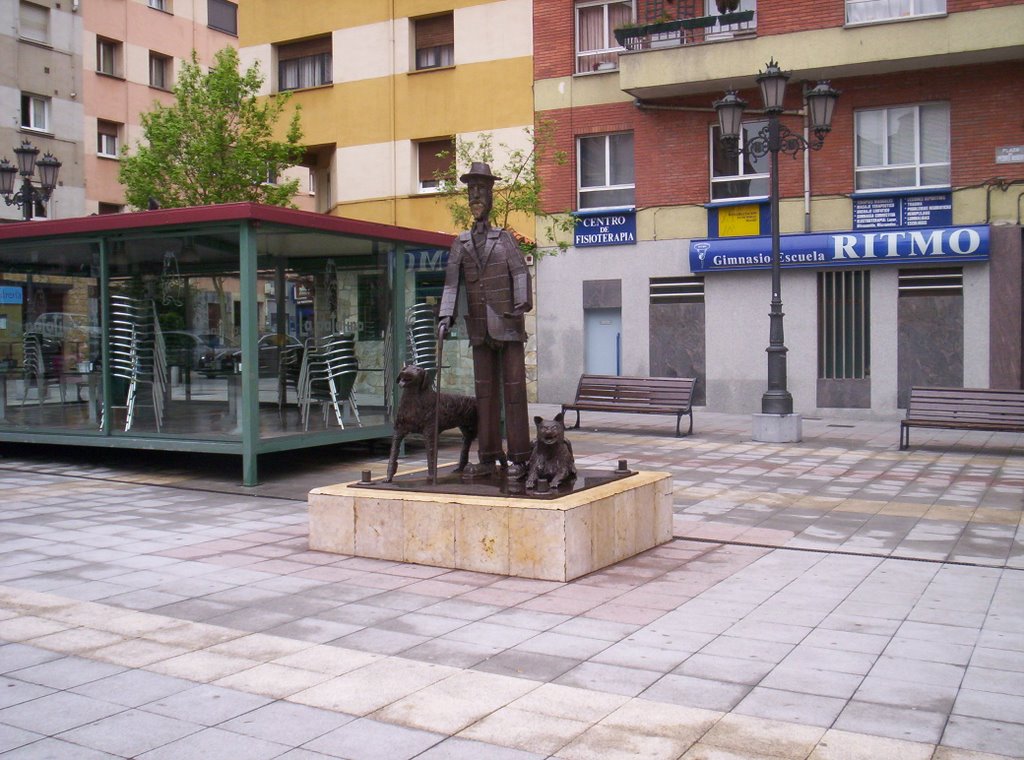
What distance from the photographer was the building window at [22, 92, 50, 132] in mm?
34656

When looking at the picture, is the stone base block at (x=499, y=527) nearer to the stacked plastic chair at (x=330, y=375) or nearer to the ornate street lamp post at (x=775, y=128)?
the stacked plastic chair at (x=330, y=375)

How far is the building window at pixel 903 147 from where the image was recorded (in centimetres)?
1967

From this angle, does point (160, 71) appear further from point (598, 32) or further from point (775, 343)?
point (775, 343)

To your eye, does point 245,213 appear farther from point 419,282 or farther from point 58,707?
point 58,707

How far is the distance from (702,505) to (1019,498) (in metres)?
3.25

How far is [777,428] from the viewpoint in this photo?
15.9 meters

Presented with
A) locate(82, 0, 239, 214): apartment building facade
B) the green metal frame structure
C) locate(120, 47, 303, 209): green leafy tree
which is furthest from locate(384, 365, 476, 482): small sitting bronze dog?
locate(82, 0, 239, 214): apartment building facade

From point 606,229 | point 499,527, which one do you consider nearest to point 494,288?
point 499,527

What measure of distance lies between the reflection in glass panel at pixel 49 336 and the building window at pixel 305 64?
14.1 metres

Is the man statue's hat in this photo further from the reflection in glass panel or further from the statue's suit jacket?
the reflection in glass panel

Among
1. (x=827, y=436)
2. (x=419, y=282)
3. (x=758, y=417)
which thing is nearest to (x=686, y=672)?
(x=419, y=282)

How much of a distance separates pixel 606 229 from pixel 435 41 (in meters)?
6.93

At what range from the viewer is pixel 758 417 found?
16047mm

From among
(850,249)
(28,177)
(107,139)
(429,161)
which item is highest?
(107,139)
